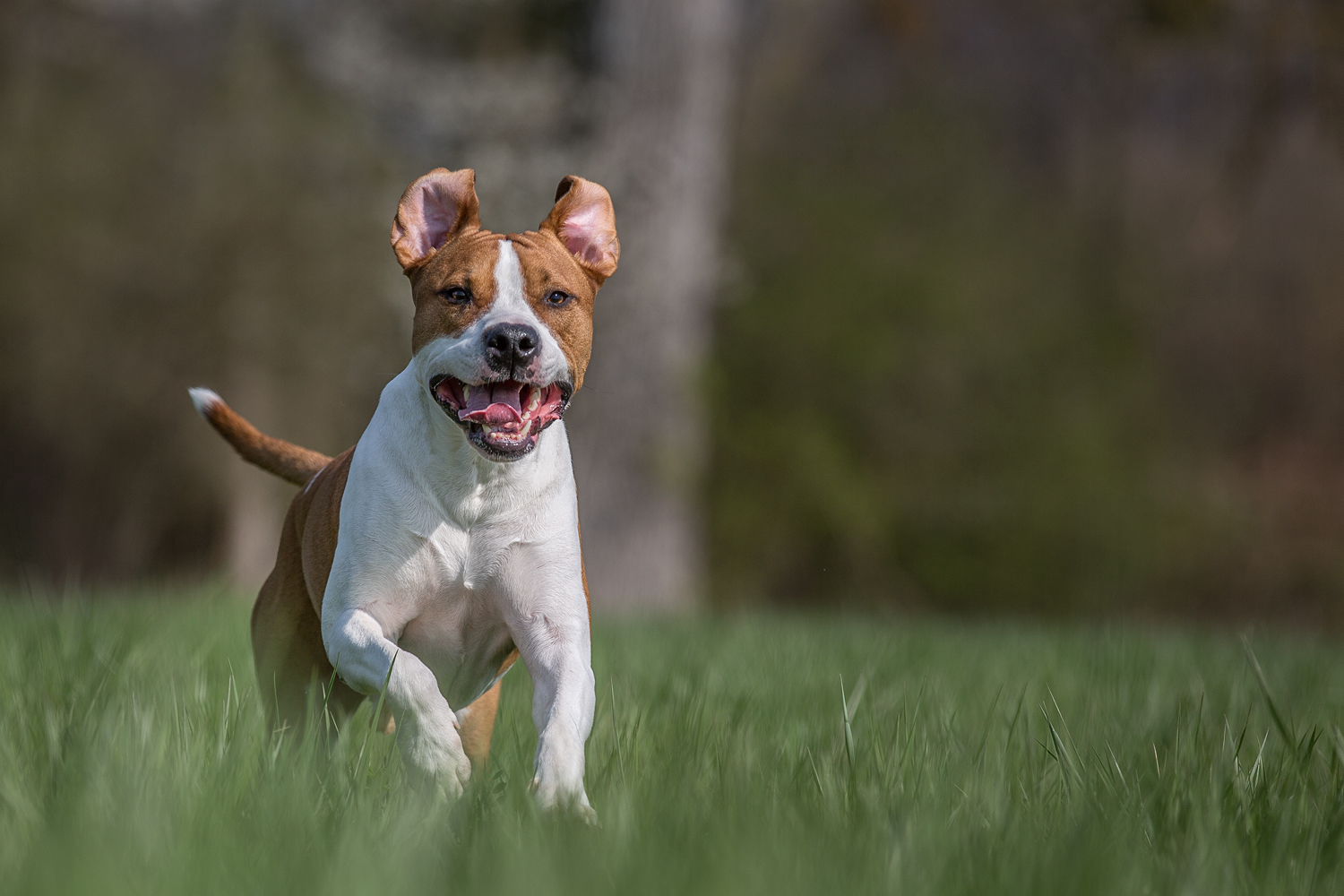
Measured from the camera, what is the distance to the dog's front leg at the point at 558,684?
7.72ft

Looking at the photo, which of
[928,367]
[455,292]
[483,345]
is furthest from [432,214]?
[928,367]

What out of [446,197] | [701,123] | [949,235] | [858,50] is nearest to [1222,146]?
[949,235]

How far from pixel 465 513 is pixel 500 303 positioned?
516 millimetres

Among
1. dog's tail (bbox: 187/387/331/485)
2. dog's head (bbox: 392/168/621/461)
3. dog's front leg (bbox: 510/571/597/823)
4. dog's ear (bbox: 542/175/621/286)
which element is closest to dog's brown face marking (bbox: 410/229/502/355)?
dog's head (bbox: 392/168/621/461)

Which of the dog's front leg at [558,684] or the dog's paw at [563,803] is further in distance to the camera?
the dog's front leg at [558,684]

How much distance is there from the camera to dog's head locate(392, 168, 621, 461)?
2.85 meters

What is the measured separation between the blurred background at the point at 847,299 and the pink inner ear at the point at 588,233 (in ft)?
28.8

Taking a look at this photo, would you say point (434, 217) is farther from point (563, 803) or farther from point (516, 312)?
point (563, 803)

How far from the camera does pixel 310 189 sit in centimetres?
1291

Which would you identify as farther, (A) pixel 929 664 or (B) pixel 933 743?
(A) pixel 929 664

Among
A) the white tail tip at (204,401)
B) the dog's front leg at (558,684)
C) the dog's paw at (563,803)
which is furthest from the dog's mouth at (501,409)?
the white tail tip at (204,401)

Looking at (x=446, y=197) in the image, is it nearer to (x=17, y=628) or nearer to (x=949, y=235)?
(x=17, y=628)

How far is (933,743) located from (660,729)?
2.14 ft

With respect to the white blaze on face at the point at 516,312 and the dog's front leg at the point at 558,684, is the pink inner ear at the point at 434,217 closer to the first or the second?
the white blaze on face at the point at 516,312
